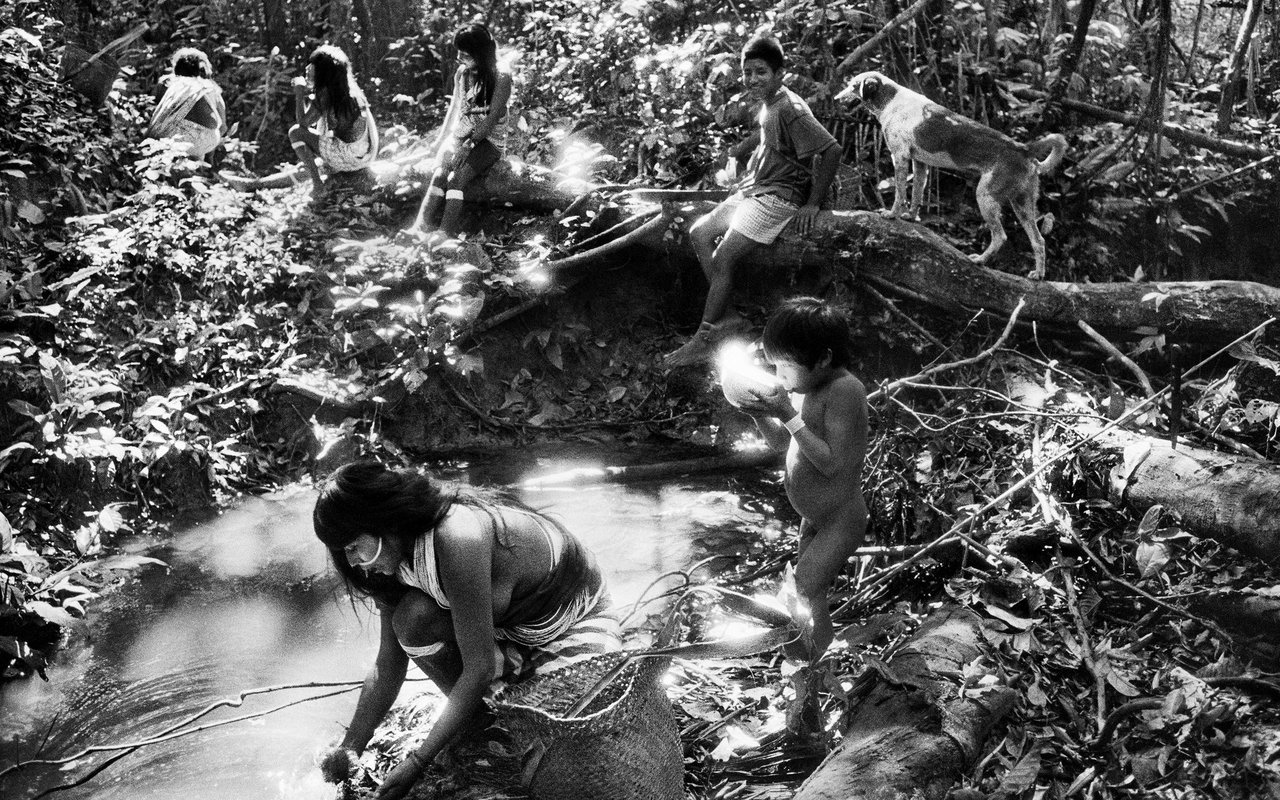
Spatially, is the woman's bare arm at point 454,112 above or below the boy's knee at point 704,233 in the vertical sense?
above

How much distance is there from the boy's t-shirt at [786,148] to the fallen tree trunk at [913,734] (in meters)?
3.57

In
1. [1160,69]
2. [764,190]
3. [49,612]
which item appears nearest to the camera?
[49,612]

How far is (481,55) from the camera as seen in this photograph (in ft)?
23.3

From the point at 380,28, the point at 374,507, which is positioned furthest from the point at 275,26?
the point at 374,507

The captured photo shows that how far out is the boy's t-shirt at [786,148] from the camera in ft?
20.0

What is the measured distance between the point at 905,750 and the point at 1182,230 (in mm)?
6396

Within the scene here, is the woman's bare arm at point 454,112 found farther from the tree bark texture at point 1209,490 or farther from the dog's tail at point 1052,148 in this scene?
the tree bark texture at point 1209,490

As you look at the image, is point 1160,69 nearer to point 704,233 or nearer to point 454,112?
point 704,233

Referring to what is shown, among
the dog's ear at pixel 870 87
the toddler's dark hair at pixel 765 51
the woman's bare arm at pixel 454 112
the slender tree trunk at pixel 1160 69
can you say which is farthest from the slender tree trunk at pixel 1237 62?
the woman's bare arm at pixel 454 112

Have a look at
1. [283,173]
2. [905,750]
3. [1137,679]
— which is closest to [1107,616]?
[1137,679]

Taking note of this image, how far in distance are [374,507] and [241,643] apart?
2122 millimetres

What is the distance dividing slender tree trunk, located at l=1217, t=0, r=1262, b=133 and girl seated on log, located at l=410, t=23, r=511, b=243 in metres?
4.82

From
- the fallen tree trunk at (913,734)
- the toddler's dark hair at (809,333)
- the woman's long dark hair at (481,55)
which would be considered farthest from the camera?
the woman's long dark hair at (481,55)

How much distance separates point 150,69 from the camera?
9.91 metres
